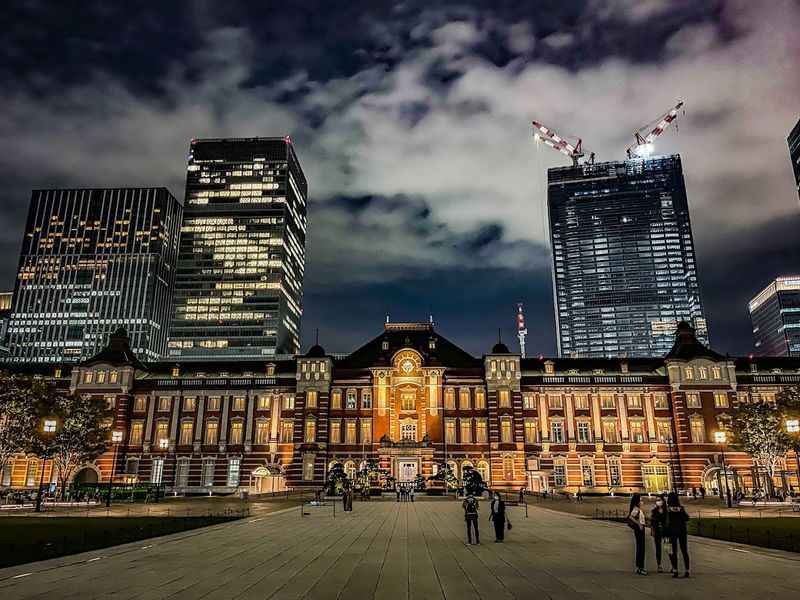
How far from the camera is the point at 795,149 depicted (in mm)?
174375

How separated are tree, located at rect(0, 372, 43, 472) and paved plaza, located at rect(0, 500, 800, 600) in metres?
33.8

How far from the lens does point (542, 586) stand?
13672mm

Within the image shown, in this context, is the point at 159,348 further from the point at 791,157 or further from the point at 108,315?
the point at 791,157

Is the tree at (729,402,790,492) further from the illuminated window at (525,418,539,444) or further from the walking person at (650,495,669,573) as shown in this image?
the walking person at (650,495,669,573)

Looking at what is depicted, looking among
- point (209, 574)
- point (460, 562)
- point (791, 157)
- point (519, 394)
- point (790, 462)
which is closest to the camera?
point (209, 574)

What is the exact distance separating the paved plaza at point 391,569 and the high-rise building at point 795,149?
19080 centimetres

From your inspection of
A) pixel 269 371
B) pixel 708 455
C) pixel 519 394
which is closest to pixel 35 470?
pixel 269 371

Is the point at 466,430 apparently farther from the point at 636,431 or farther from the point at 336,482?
the point at 336,482

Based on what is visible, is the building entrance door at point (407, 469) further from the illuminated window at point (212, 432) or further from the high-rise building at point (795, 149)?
the high-rise building at point (795, 149)

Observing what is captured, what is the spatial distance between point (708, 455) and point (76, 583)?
6894cm

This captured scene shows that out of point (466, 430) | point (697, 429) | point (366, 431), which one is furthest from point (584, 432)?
point (366, 431)

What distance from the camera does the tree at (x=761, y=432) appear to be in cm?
5434

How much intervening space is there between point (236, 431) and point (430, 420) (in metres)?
24.0

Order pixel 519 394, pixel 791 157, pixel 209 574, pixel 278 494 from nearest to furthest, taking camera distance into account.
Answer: pixel 209 574 < pixel 278 494 < pixel 519 394 < pixel 791 157
